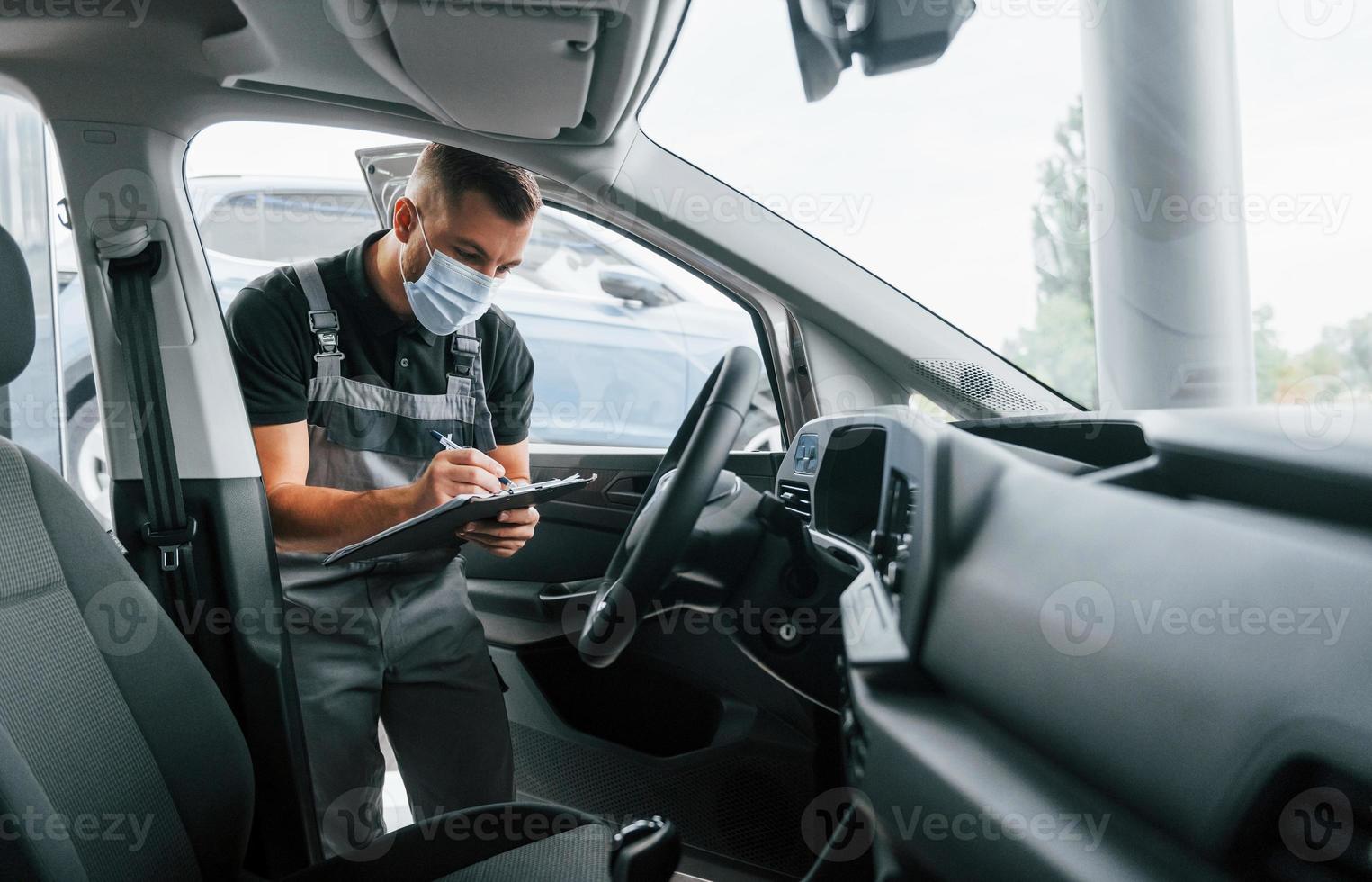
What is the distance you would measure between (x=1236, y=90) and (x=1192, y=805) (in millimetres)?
802

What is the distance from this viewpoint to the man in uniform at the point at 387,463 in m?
1.48

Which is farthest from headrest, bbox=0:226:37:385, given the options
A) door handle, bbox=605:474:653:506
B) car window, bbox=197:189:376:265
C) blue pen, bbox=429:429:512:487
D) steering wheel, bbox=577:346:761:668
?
car window, bbox=197:189:376:265

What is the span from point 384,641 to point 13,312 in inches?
28.4

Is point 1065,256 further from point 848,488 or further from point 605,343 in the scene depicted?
point 605,343

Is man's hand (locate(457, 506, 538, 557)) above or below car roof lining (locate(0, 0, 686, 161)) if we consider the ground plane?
below

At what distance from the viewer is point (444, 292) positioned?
1.57 m

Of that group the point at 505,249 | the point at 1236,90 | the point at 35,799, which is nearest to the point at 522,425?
the point at 505,249

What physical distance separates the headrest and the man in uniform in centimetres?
46

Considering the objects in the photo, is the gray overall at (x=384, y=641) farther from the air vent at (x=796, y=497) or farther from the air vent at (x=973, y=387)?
the air vent at (x=973, y=387)

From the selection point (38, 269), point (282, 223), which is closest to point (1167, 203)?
A: point (38, 269)

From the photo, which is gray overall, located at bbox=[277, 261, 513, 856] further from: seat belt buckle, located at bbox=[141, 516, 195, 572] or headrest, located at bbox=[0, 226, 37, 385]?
headrest, located at bbox=[0, 226, 37, 385]

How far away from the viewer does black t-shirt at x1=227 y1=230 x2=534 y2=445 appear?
1.49 m

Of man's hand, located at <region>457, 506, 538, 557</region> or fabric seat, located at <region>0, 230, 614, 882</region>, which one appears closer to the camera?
fabric seat, located at <region>0, 230, 614, 882</region>

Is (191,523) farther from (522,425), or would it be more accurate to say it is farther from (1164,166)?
(1164,166)
